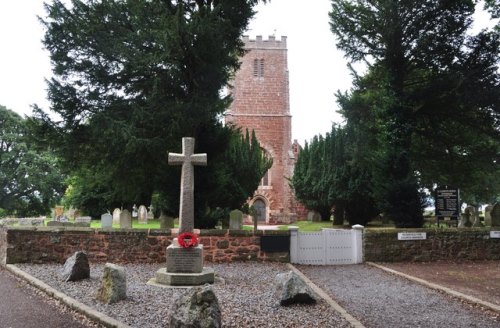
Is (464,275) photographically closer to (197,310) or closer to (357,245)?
(357,245)

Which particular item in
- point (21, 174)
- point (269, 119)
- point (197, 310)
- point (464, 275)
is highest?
point (269, 119)

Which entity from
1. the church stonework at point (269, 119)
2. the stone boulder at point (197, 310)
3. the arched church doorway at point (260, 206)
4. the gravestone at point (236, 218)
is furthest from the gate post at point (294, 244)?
the arched church doorway at point (260, 206)

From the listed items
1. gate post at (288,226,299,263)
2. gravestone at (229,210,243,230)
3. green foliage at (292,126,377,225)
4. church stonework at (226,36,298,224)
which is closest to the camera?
gate post at (288,226,299,263)

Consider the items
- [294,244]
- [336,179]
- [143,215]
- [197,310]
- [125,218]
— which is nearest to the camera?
[197,310]

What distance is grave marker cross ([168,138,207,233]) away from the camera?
9.84 m

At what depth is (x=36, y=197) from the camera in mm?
41500

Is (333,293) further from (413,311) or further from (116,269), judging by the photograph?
(116,269)

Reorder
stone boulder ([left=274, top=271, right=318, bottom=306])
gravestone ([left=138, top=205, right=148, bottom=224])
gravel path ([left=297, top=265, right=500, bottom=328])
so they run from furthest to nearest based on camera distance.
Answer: gravestone ([left=138, top=205, right=148, bottom=224]) < stone boulder ([left=274, top=271, right=318, bottom=306]) < gravel path ([left=297, top=265, right=500, bottom=328])

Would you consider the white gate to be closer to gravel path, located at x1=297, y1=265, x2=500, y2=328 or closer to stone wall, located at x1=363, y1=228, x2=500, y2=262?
stone wall, located at x1=363, y1=228, x2=500, y2=262

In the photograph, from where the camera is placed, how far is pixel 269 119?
39.1 meters

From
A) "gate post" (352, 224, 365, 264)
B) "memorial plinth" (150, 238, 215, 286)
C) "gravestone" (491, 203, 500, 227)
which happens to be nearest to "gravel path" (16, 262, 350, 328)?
"memorial plinth" (150, 238, 215, 286)

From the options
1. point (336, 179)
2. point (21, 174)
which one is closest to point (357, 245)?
point (336, 179)

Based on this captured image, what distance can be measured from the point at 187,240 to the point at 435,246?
27.8ft

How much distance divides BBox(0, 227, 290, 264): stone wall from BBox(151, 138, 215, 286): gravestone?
292 cm
